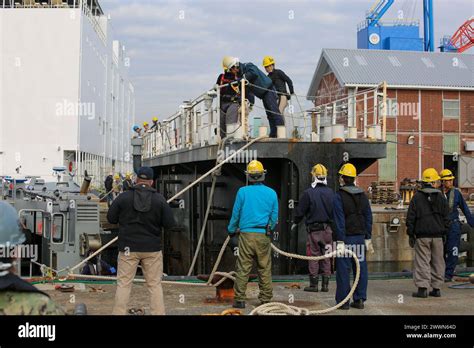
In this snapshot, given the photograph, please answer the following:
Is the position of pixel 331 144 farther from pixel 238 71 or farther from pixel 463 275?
pixel 463 275

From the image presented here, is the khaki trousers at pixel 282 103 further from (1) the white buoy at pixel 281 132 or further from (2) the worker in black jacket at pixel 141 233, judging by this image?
(2) the worker in black jacket at pixel 141 233

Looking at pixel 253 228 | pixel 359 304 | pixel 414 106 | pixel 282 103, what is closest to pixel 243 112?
pixel 282 103

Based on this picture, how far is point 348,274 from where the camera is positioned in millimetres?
7953

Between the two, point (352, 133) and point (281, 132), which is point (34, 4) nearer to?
point (281, 132)

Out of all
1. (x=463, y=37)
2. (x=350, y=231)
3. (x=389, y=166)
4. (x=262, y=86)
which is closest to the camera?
(x=350, y=231)

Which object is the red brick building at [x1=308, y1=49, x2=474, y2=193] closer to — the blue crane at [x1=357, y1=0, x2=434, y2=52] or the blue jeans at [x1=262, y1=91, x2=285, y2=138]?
the blue crane at [x1=357, y1=0, x2=434, y2=52]

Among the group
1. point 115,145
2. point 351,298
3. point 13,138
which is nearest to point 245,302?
point 351,298

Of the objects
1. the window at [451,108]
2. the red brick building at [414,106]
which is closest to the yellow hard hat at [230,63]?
the red brick building at [414,106]

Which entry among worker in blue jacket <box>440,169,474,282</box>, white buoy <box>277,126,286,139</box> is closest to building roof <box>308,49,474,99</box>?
white buoy <box>277,126,286,139</box>

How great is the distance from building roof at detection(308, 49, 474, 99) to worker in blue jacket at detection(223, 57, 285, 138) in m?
22.8

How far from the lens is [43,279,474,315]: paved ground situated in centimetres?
793

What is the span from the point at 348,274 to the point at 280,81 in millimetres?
5998

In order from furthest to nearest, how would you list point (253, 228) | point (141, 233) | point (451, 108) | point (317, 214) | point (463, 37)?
1. point (463, 37)
2. point (451, 108)
3. point (317, 214)
4. point (253, 228)
5. point (141, 233)
